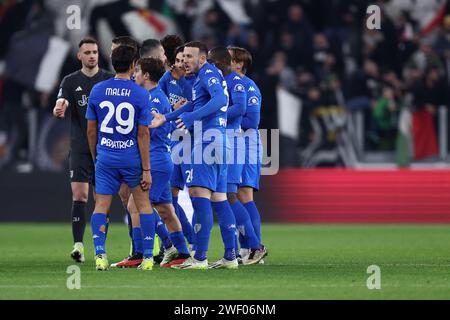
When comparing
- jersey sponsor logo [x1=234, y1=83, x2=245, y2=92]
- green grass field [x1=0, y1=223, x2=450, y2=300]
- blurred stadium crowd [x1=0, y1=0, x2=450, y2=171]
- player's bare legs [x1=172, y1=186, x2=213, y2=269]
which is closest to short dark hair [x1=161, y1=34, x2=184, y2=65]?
jersey sponsor logo [x1=234, y1=83, x2=245, y2=92]

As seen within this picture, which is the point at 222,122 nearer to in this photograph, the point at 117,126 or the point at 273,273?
the point at 117,126

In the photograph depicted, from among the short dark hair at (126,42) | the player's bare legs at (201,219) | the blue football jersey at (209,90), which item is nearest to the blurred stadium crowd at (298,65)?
the short dark hair at (126,42)

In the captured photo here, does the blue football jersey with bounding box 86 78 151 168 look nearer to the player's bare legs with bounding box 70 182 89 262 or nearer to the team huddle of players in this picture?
the team huddle of players

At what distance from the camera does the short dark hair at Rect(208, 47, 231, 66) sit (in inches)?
455

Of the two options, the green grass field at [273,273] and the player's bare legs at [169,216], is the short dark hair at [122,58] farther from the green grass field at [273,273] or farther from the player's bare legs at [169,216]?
the green grass field at [273,273]

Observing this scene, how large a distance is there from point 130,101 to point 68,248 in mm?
4394

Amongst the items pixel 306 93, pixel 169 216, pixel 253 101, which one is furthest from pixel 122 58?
pixel 306 93

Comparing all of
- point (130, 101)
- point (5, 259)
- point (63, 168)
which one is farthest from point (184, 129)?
point (63, 168)

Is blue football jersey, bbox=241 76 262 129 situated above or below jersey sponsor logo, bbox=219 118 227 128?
above

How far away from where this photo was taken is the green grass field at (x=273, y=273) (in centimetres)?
893

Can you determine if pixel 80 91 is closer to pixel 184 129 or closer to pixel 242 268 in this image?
pixel 184 129

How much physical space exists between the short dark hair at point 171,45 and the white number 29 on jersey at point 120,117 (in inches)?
65.0

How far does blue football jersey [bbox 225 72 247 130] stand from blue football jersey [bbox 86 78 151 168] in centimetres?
135

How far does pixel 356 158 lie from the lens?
21188 mm
